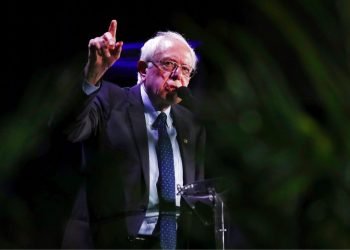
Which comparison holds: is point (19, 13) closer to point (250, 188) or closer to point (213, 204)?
point (213, 204)

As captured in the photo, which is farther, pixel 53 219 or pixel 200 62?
pixel 200 62

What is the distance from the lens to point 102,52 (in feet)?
5.99

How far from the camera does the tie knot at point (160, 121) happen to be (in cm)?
222

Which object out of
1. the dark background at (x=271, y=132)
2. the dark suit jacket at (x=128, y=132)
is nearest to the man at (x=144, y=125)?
the dark suit jacket at (x=128, y=132)

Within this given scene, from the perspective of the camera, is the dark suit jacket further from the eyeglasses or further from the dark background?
the dark background

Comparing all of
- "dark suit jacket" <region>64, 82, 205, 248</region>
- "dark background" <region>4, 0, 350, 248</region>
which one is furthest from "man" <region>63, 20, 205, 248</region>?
"dark background" <region>4, 0, 350, 248</region>

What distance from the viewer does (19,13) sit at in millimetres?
2914

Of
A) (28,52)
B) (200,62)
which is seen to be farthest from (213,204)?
(28,52)

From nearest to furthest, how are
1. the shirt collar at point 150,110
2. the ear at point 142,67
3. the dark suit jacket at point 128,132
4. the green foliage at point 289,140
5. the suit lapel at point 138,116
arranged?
the green foliage at point 289,140, the dark suit jacket at point 128,132, the suit lapel at point 138,116, the shirt collar at point 150,110, the ear at point 142,67

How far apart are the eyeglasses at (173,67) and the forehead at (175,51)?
2 centimetres

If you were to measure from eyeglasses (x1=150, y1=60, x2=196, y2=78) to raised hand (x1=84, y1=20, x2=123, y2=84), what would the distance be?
56cm

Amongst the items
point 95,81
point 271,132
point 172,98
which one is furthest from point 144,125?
point 271,132

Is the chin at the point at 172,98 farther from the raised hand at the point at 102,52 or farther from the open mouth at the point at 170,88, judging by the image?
the raised hand at the point at 102,52

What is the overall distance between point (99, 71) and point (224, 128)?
1.37 m
